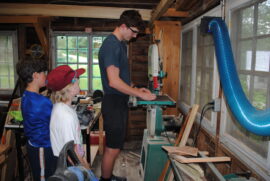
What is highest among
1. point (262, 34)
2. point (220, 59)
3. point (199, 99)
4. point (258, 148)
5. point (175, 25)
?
point (175, 25)

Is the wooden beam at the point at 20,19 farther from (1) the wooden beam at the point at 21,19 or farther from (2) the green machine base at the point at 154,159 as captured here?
(2) the green machine base at the point at 154,159

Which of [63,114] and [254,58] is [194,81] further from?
[63,114]

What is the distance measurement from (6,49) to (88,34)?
1.57 meters

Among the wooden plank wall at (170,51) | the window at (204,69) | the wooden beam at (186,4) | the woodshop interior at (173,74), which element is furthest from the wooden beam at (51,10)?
the window at (204,69)

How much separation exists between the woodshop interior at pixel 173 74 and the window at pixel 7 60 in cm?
2

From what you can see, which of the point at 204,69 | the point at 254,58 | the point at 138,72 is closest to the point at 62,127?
the point at 254,58

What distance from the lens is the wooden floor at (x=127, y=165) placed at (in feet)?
9.64

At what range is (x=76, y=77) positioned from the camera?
1.57 metres

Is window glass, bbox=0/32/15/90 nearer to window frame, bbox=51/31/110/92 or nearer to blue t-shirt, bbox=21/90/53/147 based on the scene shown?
window frame, bbox=51/31/110/92

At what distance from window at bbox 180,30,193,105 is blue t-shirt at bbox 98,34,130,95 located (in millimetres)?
1376

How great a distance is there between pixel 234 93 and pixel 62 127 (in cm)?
103

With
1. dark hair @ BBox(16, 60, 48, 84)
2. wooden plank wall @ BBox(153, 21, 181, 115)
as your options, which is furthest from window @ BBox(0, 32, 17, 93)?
dark hair @ BBox(16, 60, 48, 84)

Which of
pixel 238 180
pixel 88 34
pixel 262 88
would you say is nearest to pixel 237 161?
pixel 238 180

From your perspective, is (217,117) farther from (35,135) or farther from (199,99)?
(35,135)
